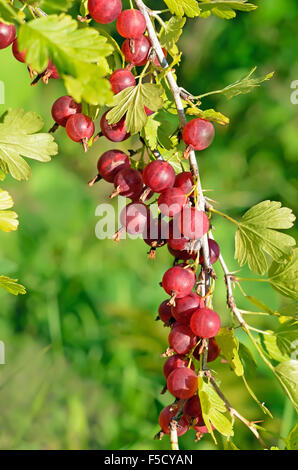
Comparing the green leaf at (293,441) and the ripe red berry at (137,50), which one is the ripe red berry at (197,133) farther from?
the green leaf at (293,441)

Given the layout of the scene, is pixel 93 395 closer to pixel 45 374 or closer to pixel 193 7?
pixel 45 374

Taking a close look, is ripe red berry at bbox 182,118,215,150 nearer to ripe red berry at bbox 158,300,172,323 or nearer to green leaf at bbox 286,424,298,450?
ripe red berry at bbox 158,300,172,323

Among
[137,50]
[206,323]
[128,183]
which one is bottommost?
[206,323]

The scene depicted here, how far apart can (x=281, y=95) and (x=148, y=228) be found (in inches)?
60.5

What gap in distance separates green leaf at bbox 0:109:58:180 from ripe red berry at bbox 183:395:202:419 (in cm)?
24

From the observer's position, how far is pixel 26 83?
2033mm

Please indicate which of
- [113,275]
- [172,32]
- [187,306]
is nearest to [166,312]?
[187,306]

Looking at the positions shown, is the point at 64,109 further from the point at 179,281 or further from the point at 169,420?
the point at 169,420

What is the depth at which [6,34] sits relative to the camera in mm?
442

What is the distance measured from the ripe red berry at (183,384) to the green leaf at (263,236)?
4.4 inches

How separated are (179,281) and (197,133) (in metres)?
0.13

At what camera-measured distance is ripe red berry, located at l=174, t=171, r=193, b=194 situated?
0.48 metres

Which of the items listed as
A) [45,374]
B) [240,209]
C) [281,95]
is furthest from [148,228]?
[281,95]

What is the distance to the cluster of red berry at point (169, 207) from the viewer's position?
1.49 ft
